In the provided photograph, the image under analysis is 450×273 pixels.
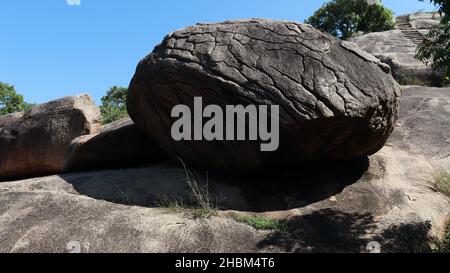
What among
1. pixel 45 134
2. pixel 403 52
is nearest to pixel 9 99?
pixel 45 134

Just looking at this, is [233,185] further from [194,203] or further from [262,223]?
[262,223]

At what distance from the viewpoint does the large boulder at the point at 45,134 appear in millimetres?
8461

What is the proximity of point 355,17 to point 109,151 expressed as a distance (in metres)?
23.6

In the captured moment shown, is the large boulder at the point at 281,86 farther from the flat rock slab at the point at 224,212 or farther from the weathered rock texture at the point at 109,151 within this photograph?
the weathered rock texture at the point at 109,151

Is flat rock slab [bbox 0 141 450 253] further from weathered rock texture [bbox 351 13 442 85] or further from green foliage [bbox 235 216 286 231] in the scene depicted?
→ weathered rock texture [bbox 351 13 442 85]

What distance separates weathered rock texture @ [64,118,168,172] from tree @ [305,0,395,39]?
21491 mm

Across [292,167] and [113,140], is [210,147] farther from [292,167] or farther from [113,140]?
[113,140]

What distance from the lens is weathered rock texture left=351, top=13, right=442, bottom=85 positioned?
532 inches

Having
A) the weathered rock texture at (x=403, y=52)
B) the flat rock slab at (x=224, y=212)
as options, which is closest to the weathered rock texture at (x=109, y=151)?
the flat rock slab at (x=224, y=212)

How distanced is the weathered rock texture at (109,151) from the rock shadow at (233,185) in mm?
632

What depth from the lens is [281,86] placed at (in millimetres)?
5395

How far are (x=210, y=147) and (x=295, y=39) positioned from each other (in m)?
1.95

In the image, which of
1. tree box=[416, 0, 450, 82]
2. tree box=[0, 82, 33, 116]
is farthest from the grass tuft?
tree box=[0, 82, 33, 116]
